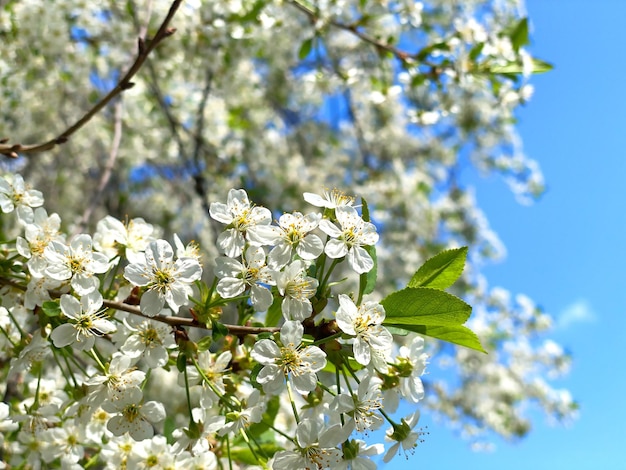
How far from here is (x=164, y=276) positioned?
1.07 m

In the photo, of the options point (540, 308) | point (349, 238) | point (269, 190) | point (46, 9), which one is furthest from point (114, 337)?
point (540, 308)

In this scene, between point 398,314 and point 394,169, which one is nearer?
point 398,314

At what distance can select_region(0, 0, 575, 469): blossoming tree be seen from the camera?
1.06m

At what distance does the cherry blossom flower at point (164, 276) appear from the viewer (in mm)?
1055

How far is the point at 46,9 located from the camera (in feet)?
11.2

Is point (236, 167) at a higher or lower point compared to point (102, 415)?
higher

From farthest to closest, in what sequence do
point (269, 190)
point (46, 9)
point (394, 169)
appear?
point (394, 169) < point (269, 190) < point (46, 9)

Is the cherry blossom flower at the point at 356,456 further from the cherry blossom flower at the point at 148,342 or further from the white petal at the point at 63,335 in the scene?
the white petal at the point at 63,335

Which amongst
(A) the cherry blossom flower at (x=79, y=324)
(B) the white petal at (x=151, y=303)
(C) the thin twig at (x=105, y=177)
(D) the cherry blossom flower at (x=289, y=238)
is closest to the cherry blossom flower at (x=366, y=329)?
(D) the cherry blossom flower at (x=289, y=238)

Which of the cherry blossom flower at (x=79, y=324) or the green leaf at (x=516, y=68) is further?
the green leaf at (x=516, y=68)

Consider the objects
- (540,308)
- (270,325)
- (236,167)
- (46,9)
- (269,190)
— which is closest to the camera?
(270,325)

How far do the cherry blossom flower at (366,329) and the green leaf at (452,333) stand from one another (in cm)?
8

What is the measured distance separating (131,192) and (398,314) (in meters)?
5.32

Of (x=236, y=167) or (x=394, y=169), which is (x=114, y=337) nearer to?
(x=236, y=167)
